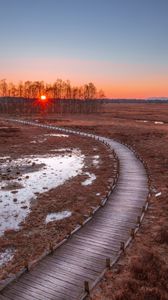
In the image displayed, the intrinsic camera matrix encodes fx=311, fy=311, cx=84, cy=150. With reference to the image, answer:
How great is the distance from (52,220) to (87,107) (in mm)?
158505

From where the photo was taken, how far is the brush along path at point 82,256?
1492 centimetres

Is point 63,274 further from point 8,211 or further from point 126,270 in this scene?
point 8,211

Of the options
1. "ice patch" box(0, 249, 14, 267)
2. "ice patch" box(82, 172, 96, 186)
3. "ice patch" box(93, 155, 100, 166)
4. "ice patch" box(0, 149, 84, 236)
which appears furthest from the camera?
"ice patch" box(93, 155, 100, 166)

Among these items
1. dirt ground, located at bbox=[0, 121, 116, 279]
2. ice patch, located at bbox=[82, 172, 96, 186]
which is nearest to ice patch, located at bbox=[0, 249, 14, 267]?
dirt ground, located at bbox=[0, 121, 116, 279]

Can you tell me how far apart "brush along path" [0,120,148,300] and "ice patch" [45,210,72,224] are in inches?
108

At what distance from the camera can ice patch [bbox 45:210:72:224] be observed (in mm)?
24808

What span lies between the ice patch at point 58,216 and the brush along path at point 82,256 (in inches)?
108

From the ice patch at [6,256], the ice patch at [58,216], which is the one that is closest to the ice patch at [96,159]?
the ice patch at [58,216]

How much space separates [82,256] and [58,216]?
308 inches

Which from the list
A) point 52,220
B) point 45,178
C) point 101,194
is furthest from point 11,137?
point 52,220

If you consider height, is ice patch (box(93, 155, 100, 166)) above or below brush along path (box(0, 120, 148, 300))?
above

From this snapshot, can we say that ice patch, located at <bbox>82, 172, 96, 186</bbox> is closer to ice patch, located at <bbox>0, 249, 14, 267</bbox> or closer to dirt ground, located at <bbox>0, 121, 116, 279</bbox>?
dirt ground, located at <bbox>0, 121, 116, 279</bbox>

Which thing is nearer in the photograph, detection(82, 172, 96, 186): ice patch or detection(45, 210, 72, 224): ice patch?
detection(45, 210, 72, 224): ice patch

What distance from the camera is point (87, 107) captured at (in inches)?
7092
